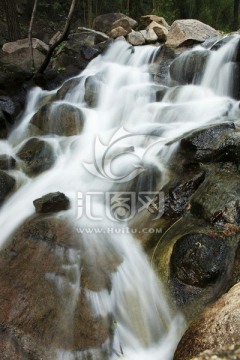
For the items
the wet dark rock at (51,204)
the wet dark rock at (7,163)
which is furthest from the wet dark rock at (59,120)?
the wet dark rock at (51,204)

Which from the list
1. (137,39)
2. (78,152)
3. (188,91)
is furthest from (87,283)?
(137,39)

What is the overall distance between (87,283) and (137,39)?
35.4 ft

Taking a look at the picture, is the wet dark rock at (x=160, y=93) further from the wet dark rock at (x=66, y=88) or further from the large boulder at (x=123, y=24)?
the large boulder at (x=123, y=24)

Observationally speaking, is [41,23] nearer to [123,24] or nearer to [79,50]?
[123,24]

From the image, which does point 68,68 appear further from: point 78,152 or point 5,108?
point 78,152

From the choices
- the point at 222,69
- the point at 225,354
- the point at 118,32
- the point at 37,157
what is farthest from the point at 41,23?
the point at 225,354

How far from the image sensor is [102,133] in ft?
26.5

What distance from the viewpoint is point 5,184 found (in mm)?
6180

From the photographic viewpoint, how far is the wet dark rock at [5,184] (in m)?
6.05

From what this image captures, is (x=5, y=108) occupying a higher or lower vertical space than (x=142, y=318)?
higher

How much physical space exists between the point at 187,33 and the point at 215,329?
35.6 feet

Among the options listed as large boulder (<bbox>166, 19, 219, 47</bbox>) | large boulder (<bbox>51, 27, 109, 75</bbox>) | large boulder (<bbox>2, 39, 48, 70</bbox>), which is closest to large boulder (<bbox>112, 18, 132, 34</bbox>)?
large boulder (<bbox>51, 27, 109, 75</bbox>)

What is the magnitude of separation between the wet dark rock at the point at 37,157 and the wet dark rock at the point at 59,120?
0.63 meters

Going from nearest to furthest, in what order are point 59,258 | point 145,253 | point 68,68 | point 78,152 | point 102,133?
point 59,258
point 145,253
point 78,152
point 102,133
point 68,68
